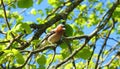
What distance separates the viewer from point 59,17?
585 cm

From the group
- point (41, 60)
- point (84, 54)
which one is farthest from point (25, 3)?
point (84, 54)

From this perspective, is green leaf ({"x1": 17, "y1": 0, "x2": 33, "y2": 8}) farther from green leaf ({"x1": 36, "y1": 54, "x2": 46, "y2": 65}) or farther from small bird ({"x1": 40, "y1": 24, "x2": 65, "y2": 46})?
small bird ({"x1": 40, "y1": 24, "x2": 65, "y2": 46})

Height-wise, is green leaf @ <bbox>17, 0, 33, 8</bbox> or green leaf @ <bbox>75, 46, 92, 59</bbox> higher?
green leaf @ <bbox>17, 0, 33, 8</bbox>

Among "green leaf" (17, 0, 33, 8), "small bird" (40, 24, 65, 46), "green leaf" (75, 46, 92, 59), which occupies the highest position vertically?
"green leaf" (17, 0, 33, 8)

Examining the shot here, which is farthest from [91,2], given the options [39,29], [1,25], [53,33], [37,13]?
[39,29]

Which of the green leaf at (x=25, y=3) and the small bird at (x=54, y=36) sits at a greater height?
the green leaf at (x=25, y=3)

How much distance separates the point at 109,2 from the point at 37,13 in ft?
7.22

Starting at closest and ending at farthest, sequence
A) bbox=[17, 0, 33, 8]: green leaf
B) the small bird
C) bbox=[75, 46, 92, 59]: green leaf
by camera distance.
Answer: bbox=[17, 0, 33, 8]: green leaf, bbox=[75, 46, 92, 59]: green leaf, the small bird

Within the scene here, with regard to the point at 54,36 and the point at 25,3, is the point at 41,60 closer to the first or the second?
the point at 25,3

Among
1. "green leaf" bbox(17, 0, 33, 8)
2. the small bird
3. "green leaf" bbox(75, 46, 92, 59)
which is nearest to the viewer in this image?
"green leaf" bbox(17, 0, 33, 8)

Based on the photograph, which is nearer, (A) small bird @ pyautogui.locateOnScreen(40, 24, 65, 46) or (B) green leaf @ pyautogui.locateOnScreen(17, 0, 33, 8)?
(B) green leaf @ pyautogui.locateOnScreen(17, 0, 33, 8)

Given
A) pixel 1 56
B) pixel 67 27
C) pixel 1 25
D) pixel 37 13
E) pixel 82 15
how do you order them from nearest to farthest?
pixel 1 56, pixel 67 27, pixel 1 25, pixel 82 15, pixel 37 13

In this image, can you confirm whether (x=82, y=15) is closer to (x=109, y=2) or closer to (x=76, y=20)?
(x=76, y=20)

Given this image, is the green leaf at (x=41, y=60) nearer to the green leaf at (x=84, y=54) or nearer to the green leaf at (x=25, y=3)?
the green leaf at (x=84, y=54)
